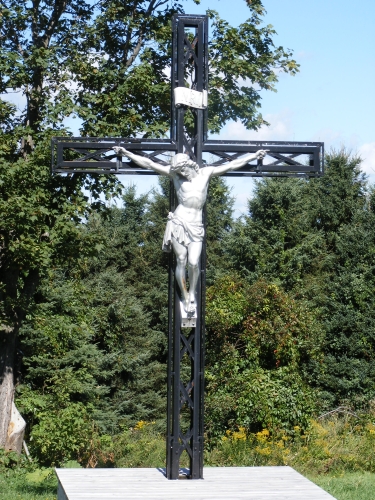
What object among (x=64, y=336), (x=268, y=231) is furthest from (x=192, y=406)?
(x=268, y=231)

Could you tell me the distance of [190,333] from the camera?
23.4ft

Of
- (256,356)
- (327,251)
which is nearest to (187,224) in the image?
(256,356)

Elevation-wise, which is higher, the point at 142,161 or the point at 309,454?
the point at 142,161

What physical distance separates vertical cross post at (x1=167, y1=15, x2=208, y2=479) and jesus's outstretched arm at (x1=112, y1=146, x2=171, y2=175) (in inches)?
8.0

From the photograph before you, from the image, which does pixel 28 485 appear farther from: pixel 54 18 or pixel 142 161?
pixel 54 18

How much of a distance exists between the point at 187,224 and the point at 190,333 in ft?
2.99

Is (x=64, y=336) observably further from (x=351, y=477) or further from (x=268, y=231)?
(x=268, y=231)

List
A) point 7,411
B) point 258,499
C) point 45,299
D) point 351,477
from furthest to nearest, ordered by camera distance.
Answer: point 45,299 < point 7,411 < point 351,477 < point 258,499

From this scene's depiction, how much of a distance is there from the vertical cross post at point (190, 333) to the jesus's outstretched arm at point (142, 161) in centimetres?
20

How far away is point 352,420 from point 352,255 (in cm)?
585

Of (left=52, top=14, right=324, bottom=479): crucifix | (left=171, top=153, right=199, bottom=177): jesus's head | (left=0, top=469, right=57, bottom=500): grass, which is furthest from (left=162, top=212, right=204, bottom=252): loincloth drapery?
(left=0, top=469, right=57, bottom=500): grass

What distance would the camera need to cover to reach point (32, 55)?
11.6 metres

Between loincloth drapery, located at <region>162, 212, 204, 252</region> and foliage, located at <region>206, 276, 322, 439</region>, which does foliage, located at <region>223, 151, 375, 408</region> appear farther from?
loincloth drapery, located at <region>162, 212, 204, 252</region>

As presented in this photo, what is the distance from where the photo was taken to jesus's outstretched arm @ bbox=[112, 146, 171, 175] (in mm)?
7141
